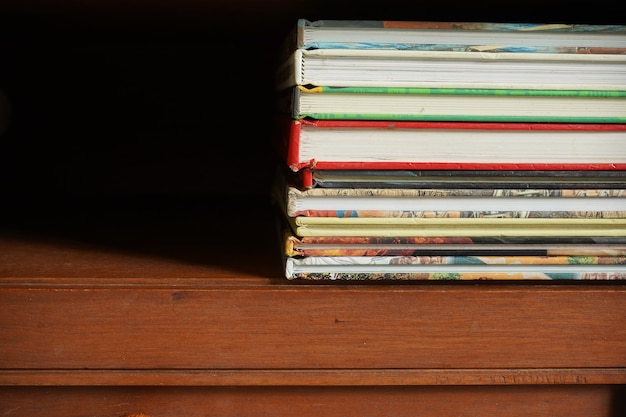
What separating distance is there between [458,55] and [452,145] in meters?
0.08

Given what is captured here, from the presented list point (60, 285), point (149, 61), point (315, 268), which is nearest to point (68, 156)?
point (149, 61)

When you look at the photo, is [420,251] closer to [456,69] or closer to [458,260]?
[458,260]

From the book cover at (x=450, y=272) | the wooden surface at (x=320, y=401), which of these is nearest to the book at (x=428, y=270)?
the book cover at (x=450, y=272)

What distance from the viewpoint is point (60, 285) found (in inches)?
25.2

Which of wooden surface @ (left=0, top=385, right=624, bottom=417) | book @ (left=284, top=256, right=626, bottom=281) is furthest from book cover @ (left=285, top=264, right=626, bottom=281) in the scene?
wooden surface @ (left=0, top=385, right=624, bottom=417)

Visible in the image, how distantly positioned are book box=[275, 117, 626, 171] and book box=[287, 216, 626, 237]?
0.05 meters

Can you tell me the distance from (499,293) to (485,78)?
208mm

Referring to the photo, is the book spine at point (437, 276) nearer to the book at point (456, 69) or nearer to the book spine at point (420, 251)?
the book spine at point (420, 251)

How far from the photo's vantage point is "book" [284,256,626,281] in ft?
2.06

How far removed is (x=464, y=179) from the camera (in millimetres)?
634

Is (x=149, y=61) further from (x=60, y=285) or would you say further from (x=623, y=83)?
(x=623, y=83)

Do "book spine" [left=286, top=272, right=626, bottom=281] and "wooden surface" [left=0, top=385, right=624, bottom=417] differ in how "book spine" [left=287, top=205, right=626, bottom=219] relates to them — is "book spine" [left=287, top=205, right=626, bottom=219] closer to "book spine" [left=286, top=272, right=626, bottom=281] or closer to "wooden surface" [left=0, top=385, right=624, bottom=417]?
"book spine" [left=286, top=272, right=626, bottom=281]

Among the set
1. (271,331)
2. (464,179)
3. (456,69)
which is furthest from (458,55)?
(271,331)

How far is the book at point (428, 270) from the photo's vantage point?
24.8 inches
